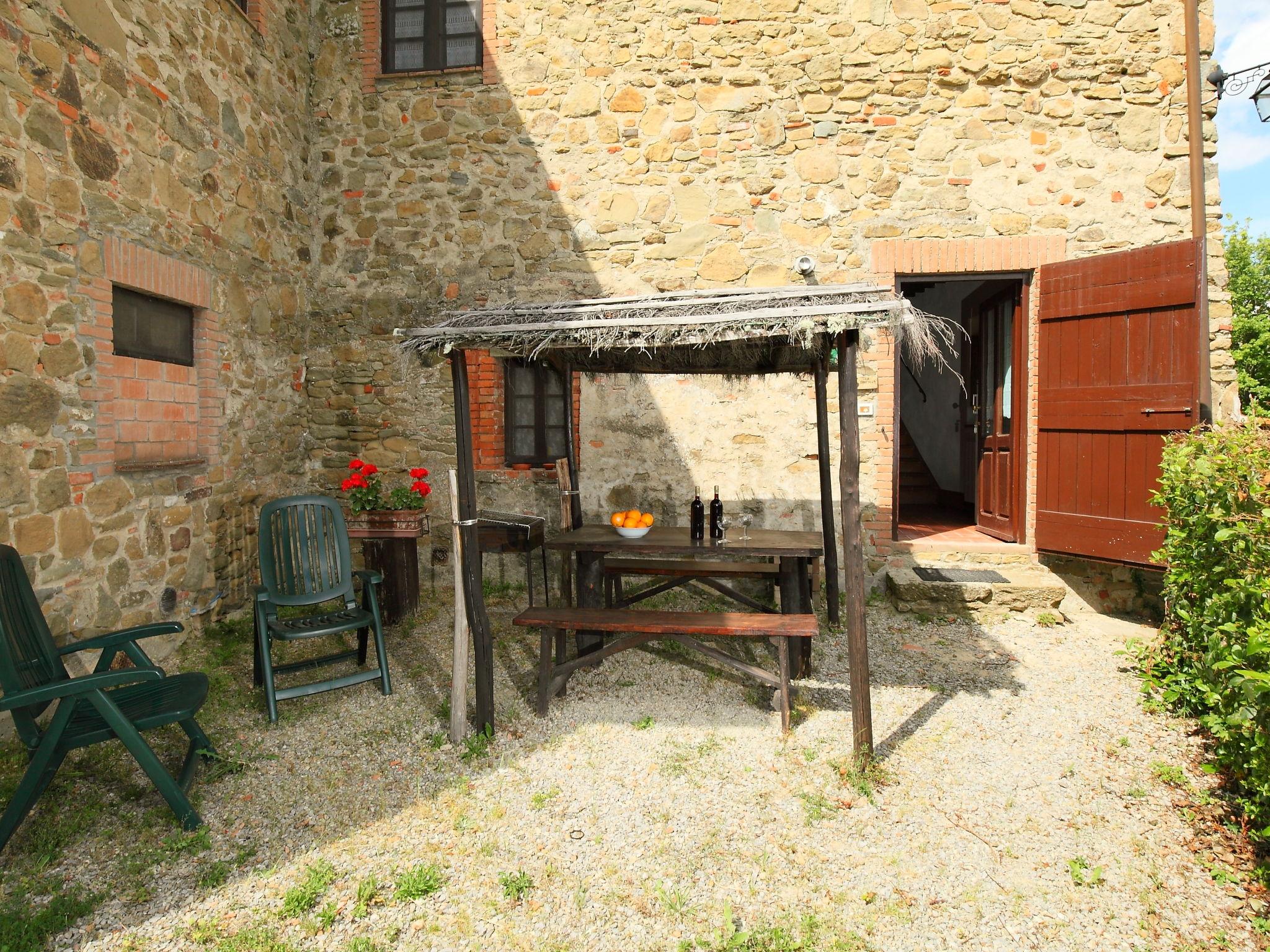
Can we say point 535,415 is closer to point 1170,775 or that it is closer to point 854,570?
point 854,570

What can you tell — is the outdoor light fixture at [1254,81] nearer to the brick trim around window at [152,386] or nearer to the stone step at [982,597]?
the stone step at [982,597]

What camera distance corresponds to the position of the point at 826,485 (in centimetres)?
472

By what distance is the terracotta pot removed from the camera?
5184 mm

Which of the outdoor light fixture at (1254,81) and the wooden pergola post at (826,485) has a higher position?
the outdoor light fixture at (1254,81)

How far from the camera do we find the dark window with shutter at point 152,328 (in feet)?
13.3

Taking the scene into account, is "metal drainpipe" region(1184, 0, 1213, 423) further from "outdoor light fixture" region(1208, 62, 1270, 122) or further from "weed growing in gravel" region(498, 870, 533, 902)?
"weed growing in gravel" region(498, 870, 533, 902)

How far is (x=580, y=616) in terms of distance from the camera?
3682 millimetres

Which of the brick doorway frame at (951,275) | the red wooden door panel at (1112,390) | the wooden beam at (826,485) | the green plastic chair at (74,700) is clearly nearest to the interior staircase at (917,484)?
the brick doorway frame at (951,275)

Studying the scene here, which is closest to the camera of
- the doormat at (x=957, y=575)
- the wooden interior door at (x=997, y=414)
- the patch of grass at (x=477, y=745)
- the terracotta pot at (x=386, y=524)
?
the patch of grass at (x=477, y=745)

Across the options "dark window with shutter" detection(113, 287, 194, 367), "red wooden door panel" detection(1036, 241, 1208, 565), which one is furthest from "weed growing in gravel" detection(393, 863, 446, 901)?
"red wooden door panel" detection(1036, 241, 1208, 565)

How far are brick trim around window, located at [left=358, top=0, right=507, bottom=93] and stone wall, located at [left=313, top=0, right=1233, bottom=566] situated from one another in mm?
45

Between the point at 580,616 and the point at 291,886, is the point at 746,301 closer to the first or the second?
the point at 580,616

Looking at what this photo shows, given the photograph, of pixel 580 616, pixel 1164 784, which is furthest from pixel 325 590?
pixel 1164 784

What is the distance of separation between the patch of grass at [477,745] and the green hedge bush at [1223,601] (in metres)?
2.88
